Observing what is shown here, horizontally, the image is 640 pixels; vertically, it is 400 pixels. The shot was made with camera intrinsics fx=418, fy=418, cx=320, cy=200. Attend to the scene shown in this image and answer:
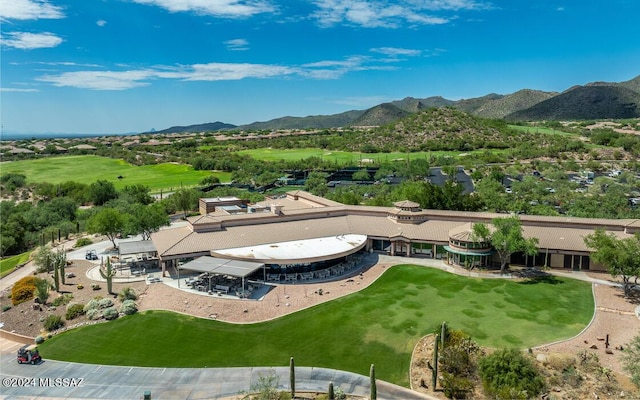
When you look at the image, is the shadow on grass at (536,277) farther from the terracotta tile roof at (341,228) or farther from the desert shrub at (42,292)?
the desert shrub at (42,292)

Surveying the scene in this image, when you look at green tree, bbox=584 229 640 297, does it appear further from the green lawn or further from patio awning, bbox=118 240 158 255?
the green lawn

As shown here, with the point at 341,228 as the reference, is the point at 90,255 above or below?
below

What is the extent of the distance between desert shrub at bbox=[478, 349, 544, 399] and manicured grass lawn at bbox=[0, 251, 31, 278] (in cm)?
5933

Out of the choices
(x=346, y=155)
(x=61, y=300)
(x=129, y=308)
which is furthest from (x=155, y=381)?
(x=346, y=155)

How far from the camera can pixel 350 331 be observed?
36.1 metres

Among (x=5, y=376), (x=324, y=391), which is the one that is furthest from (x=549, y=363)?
(x=5, y=376)

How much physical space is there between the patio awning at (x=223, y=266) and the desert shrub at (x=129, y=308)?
19.6ft

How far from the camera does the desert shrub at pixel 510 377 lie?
2644 cm

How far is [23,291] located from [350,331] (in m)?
35.2

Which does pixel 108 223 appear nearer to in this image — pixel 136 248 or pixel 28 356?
pixel 136 248

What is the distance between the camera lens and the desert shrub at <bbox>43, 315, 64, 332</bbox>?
37344 millimetres

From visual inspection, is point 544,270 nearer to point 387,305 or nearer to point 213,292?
point 387,305

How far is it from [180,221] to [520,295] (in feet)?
194

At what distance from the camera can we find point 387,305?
41.0 metres
